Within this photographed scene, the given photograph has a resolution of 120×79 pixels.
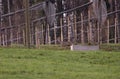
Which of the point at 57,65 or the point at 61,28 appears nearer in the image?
the point at 57,65

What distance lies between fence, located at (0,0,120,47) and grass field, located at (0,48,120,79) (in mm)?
6916

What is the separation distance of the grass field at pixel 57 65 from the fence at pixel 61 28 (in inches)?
272

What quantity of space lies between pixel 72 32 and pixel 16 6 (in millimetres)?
3270

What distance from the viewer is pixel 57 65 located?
33.7 ft

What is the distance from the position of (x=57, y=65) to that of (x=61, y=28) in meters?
9.94

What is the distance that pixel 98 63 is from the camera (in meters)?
11.3

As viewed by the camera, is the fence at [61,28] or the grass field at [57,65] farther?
→ the fence at [61,28]

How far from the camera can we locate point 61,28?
794 inches

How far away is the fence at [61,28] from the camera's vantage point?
64.3ft

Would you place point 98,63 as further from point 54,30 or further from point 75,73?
point 54,30

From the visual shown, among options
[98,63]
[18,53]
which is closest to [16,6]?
[18,53]

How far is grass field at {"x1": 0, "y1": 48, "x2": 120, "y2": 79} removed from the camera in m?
8.89

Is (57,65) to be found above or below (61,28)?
below

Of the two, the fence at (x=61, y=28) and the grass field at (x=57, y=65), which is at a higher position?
the fence at (x=61, y=28)
